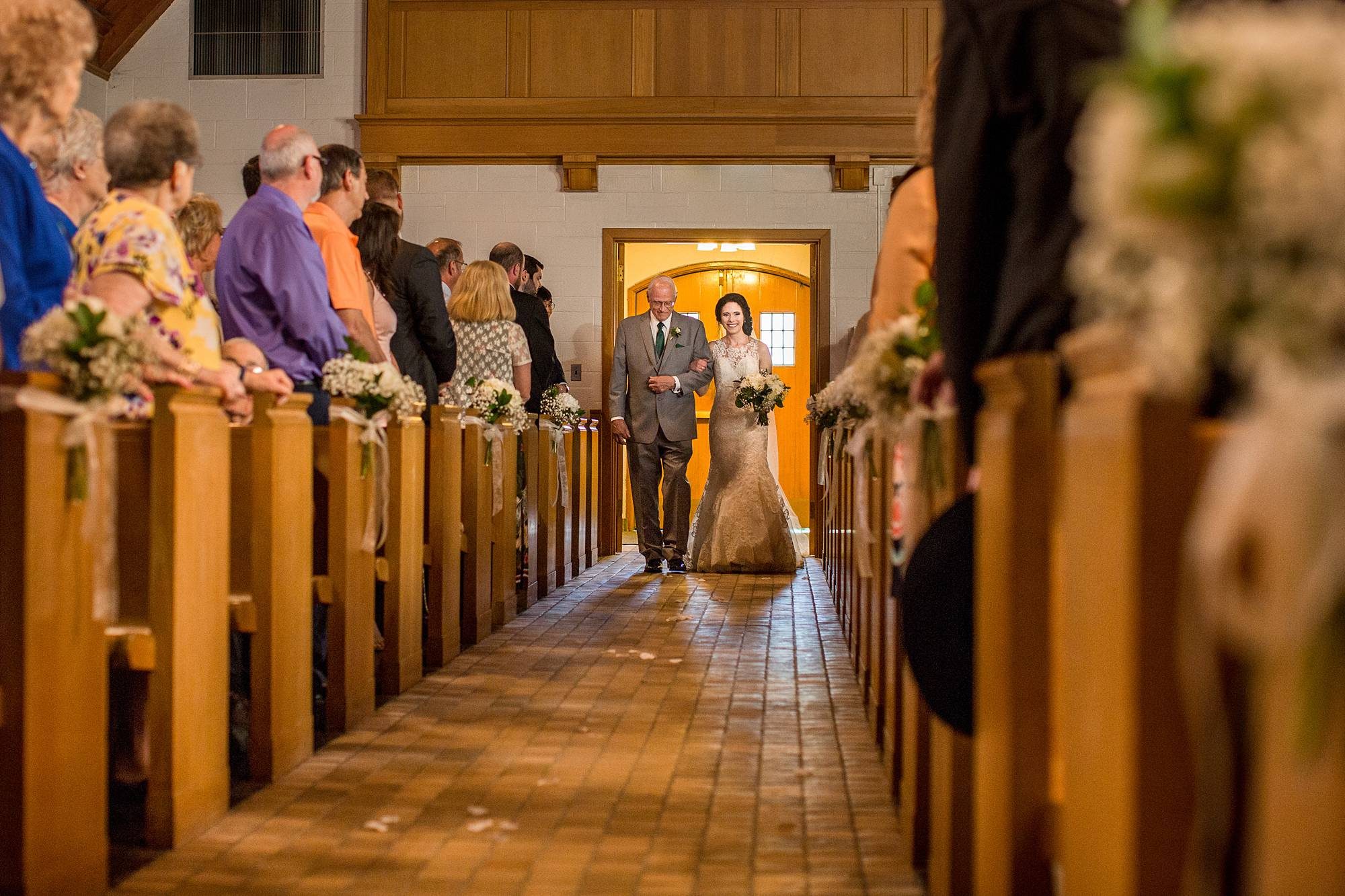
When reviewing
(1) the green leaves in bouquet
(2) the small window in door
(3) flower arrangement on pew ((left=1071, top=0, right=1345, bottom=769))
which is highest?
(2) the small window in door

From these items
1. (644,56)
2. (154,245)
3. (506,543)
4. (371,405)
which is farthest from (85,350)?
(644,56)

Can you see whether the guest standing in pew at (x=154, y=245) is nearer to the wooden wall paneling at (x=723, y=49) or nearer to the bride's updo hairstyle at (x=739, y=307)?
the bride's updo hairstyle at (x=739, y=307)

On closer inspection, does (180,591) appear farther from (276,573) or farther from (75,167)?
(75,167)

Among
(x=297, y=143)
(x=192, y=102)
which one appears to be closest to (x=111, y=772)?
(x=297, y=143)

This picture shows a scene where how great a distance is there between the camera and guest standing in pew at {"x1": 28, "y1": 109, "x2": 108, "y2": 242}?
320 cm

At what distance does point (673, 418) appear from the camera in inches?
320

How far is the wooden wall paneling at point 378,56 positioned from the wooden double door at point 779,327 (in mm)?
3378

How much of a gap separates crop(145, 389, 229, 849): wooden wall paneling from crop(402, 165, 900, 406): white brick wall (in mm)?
7025

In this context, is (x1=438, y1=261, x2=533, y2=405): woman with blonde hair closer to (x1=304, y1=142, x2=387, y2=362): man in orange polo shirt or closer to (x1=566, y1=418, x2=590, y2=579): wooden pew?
(x1=566, y1=418, x2=590, y2=579): wooden pew

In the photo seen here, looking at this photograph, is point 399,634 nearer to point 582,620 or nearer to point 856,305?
point 582,620

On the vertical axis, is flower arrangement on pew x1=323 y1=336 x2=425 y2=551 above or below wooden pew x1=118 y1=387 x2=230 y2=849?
above

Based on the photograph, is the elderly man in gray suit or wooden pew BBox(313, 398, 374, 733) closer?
wooden pew BBox(313, 398, 374, 733)

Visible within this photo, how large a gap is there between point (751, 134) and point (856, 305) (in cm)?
145

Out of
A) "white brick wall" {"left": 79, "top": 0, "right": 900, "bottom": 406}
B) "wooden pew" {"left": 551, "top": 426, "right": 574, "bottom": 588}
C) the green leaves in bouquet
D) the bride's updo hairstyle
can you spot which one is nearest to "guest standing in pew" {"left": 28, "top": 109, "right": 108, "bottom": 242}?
the green leaves in bouquet
